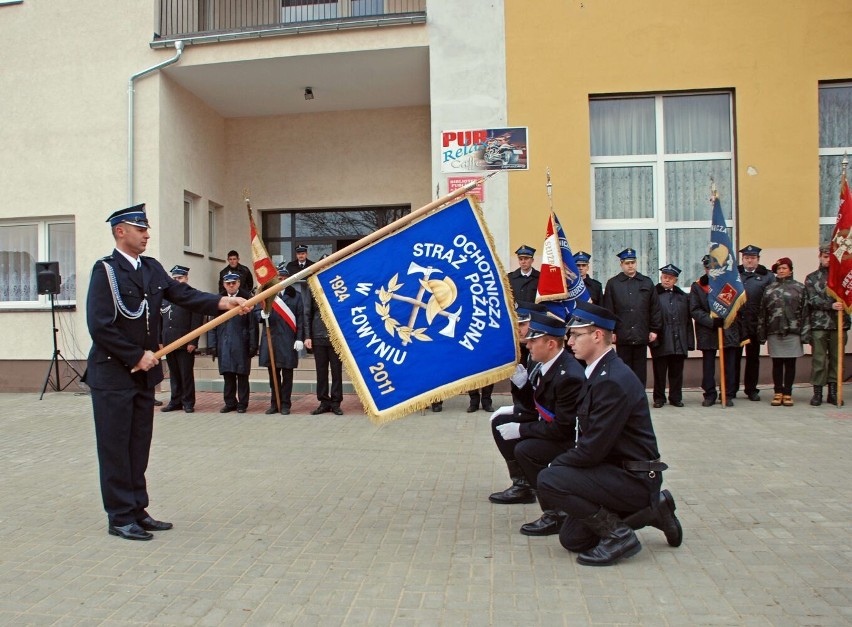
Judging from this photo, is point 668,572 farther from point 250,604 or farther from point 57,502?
point 57,502

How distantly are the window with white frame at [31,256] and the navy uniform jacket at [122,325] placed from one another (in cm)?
895

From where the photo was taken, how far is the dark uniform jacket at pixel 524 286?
10.1 metres

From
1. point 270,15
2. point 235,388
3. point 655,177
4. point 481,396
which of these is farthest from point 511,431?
point 270,15

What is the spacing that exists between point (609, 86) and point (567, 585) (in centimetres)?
935

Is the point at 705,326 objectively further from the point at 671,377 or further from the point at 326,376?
the point at 326,376

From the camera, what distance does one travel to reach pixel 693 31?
11.3 m

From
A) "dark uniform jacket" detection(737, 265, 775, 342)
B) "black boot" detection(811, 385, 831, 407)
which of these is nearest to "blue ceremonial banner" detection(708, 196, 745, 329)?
"dark uniform jacket" detection(737, 265, 775, 342)

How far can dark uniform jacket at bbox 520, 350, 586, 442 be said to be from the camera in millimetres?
4848

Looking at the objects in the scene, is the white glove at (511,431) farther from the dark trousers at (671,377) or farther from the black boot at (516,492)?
the dark trousers at (671,377)

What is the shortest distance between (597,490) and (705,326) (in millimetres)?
6836

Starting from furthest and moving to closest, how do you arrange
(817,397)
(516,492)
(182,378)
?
(182,378) → (817,397) → (516,492)

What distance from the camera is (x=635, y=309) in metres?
10.1

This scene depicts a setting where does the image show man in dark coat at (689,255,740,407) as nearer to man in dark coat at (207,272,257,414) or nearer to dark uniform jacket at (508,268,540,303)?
dark uniform jacket at (508,268,540,303)

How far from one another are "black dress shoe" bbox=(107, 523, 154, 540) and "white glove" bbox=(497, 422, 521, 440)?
2579 millimetres
